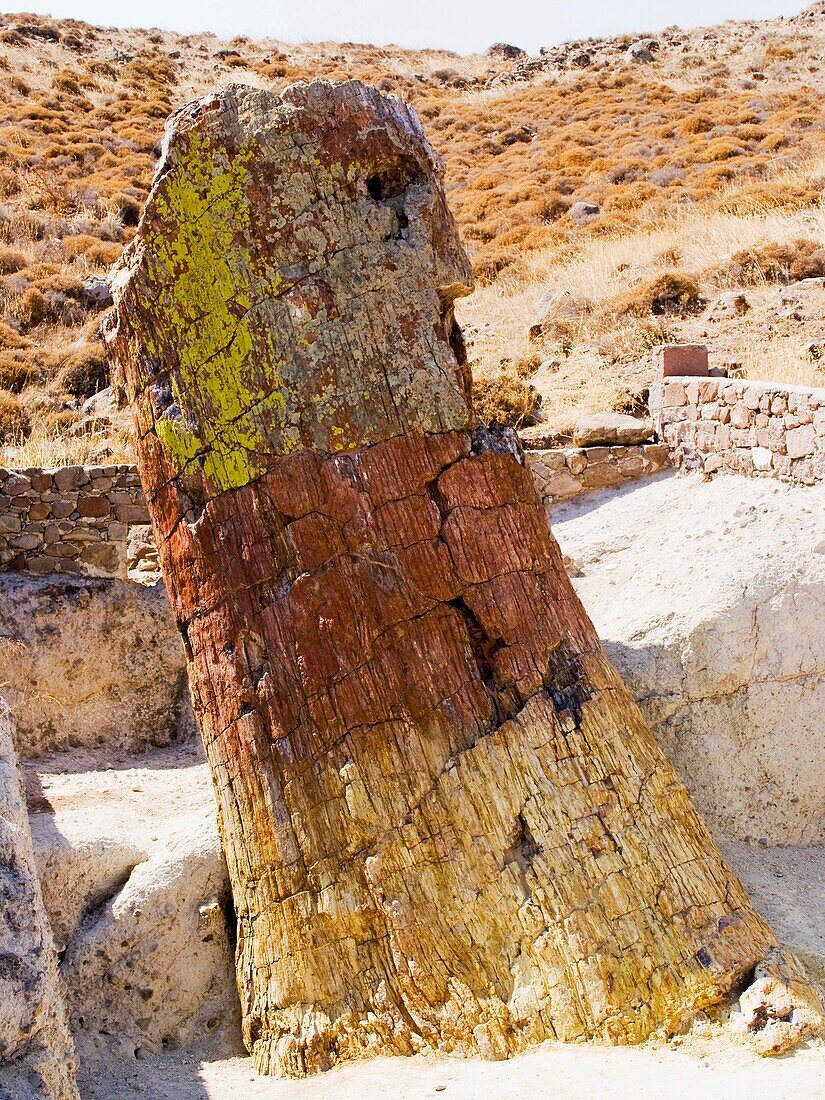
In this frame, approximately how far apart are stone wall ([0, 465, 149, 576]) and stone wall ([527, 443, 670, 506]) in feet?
10.6

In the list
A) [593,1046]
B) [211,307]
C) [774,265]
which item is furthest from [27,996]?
[774,265]

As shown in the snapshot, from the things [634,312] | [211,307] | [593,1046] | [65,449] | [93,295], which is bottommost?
→ [593,1046]

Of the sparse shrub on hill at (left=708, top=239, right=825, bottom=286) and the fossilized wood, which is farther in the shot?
the sparse shrub on hill at (left=708, top=239, right=825, bottom=286)

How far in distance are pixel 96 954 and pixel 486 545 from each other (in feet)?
7.60

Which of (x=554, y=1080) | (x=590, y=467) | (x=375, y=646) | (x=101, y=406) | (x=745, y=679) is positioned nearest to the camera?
(x=554, y=1080)

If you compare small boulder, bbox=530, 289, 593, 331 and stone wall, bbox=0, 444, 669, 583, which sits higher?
small boulder, bbox=530, 289, 593, 331

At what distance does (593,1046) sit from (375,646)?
1.58 metres

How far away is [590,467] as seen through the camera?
774 centimetres

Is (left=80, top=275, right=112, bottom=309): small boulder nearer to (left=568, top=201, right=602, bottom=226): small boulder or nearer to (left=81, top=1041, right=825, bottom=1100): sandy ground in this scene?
(left=568, top=201, right=602, bottom=226): small boulder

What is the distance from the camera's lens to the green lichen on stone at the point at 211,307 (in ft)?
12.8

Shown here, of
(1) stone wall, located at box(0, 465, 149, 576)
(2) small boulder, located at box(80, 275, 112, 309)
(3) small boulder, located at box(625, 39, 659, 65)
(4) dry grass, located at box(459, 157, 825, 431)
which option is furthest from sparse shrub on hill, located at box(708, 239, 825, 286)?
(3) small boulder, located at box(625, 39, 659, 65)

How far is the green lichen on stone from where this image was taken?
3.91m

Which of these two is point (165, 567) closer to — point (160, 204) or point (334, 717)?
point (334, 717)

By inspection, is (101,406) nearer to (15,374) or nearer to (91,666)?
(15,374)
